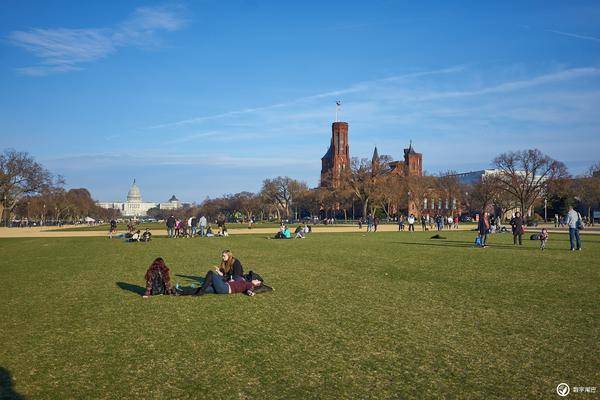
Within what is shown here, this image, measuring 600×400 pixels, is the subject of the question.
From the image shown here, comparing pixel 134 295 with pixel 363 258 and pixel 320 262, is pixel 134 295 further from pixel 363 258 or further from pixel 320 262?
pixel 363 258

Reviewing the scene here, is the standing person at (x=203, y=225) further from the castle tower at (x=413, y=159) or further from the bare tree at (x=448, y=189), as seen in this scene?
the castle tower at (x=413, y=159)

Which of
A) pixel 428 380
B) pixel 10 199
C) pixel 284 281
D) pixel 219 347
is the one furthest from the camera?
pixel 10 199

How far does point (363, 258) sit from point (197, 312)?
1215 cm

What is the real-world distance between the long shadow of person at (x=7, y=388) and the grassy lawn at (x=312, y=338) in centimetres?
13

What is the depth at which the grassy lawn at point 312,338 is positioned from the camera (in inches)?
228

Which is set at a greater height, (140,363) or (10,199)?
(10,199)

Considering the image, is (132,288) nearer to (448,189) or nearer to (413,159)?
(448,189)

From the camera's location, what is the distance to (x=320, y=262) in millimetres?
19766

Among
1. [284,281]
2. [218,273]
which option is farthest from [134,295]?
[284,281]

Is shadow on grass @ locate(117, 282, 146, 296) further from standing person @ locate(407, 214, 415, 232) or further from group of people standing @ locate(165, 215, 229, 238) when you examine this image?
standing person @ locate(407, 214, 415, 232)

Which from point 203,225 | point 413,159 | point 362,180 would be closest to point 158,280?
point 203,225

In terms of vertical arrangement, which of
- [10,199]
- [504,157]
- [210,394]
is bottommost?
[210,394]

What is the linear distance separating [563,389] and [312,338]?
3512 millimetres

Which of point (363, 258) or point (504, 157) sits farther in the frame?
point (504, 157)
